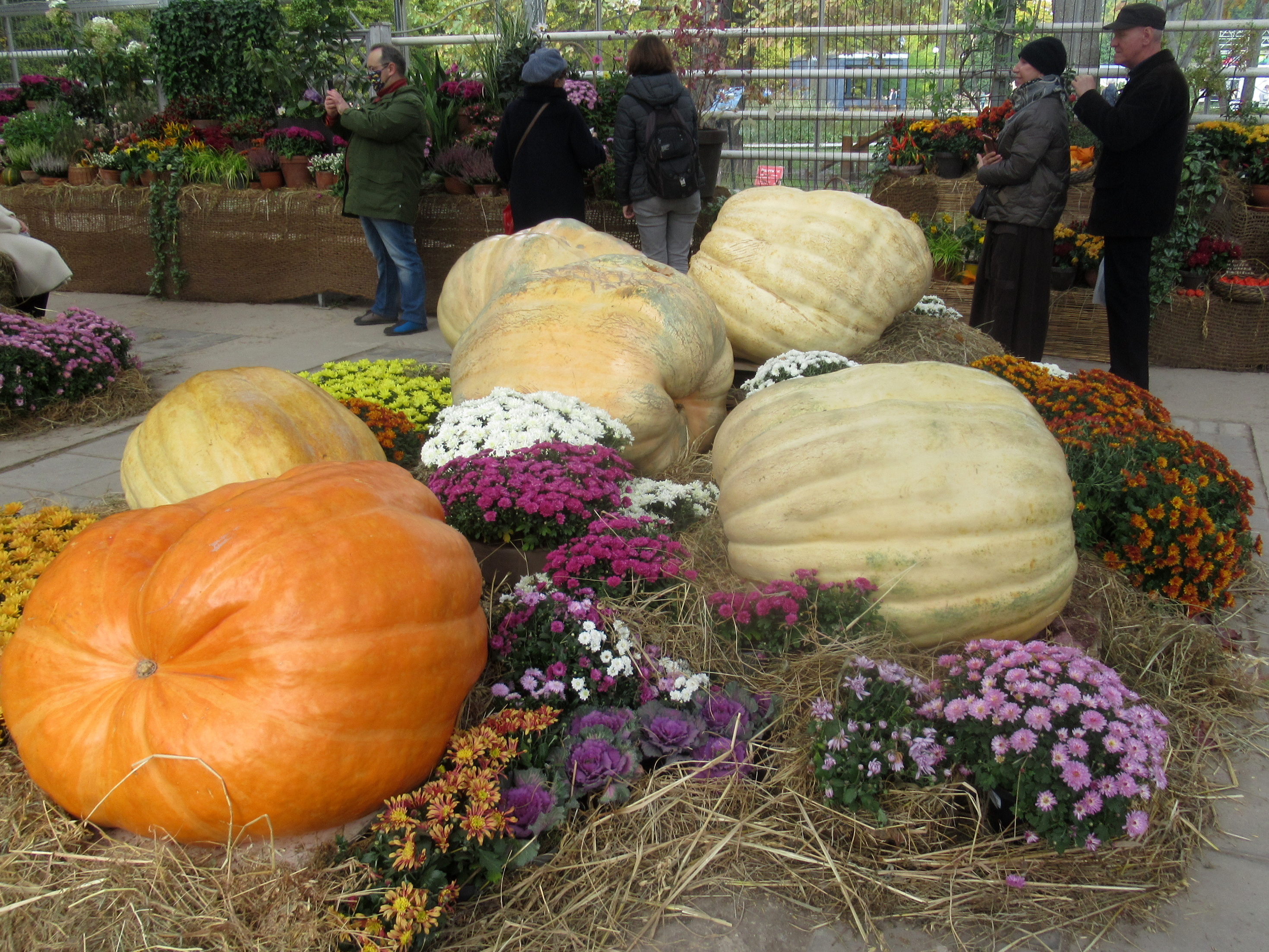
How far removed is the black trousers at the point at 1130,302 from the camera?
574 cm

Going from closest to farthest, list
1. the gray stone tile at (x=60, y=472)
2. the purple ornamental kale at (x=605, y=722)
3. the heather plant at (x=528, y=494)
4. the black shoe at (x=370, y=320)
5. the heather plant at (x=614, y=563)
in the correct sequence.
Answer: the purple ornamental kale at (x=605, y=722) < the heather plant at (x=614, y=563) < the heather plant at (x=528, y=494) < the gray stone tile at (x=60, y=472) < the black shoe at (x=370, y=320)

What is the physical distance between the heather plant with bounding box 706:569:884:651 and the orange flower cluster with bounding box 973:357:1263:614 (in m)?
1.06

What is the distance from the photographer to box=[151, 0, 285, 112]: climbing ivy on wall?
1079 centimetres

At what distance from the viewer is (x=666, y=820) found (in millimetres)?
2152

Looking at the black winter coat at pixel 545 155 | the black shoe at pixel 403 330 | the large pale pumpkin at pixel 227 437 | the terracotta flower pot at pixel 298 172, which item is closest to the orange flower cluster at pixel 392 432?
the large pale pumpkin at pixel 227 437

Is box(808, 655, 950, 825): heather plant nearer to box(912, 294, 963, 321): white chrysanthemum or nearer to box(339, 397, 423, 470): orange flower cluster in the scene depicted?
box(339, 397, 423, 470): orange flower cluster

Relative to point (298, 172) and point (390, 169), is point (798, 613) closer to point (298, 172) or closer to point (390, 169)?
point (390, 169)

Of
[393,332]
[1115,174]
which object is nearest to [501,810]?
[1115,174]

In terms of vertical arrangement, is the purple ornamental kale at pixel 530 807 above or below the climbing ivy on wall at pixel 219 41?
below

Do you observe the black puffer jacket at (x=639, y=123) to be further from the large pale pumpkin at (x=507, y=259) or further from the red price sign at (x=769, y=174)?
the red price sign at (x=769, y=174)

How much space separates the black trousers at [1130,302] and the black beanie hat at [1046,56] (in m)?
1.09

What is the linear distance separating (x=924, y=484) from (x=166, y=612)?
195cm

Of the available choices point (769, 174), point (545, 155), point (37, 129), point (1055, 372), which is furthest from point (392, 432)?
point (37, 129)

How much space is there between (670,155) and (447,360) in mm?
2290
